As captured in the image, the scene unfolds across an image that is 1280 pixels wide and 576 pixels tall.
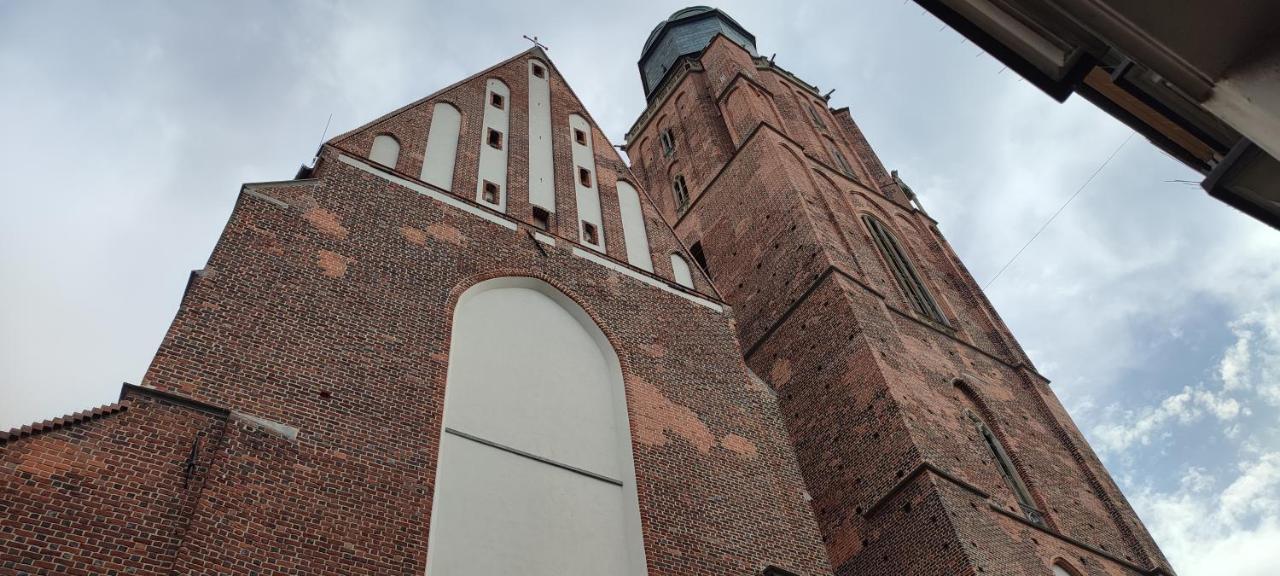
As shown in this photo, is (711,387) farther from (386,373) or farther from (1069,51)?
(1069,51)

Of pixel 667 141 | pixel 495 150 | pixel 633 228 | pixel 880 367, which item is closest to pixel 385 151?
pixel 495 150

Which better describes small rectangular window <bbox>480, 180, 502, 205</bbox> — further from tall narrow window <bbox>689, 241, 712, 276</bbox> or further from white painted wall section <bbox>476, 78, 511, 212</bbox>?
tall narrow window <bbox>689, 241, 712, 276</bbox>

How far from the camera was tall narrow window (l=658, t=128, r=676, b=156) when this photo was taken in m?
27.0

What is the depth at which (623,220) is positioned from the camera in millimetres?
12391

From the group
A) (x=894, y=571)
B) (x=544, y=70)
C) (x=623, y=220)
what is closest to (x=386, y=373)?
(x=623, y=220)

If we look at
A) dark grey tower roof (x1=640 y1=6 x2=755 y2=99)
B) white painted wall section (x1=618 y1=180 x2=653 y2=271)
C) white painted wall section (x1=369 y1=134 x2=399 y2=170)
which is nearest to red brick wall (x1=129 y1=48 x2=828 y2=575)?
white painted wall section (x1=369 y1=134 x2=399 y2=170)

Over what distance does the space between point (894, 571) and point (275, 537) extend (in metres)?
8.12

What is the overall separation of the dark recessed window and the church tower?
13.5 feet

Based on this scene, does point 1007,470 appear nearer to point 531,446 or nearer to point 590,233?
point 590,233

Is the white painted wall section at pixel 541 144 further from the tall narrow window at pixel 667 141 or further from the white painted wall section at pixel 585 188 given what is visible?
the tall narrow window at pixel 667 141

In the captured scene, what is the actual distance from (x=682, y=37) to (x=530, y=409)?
2879 cm

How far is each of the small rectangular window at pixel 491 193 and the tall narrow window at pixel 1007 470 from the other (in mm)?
8835

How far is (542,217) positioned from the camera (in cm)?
1113

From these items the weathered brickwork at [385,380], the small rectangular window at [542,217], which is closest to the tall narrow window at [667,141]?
the weathered brickwork at [385,380]
